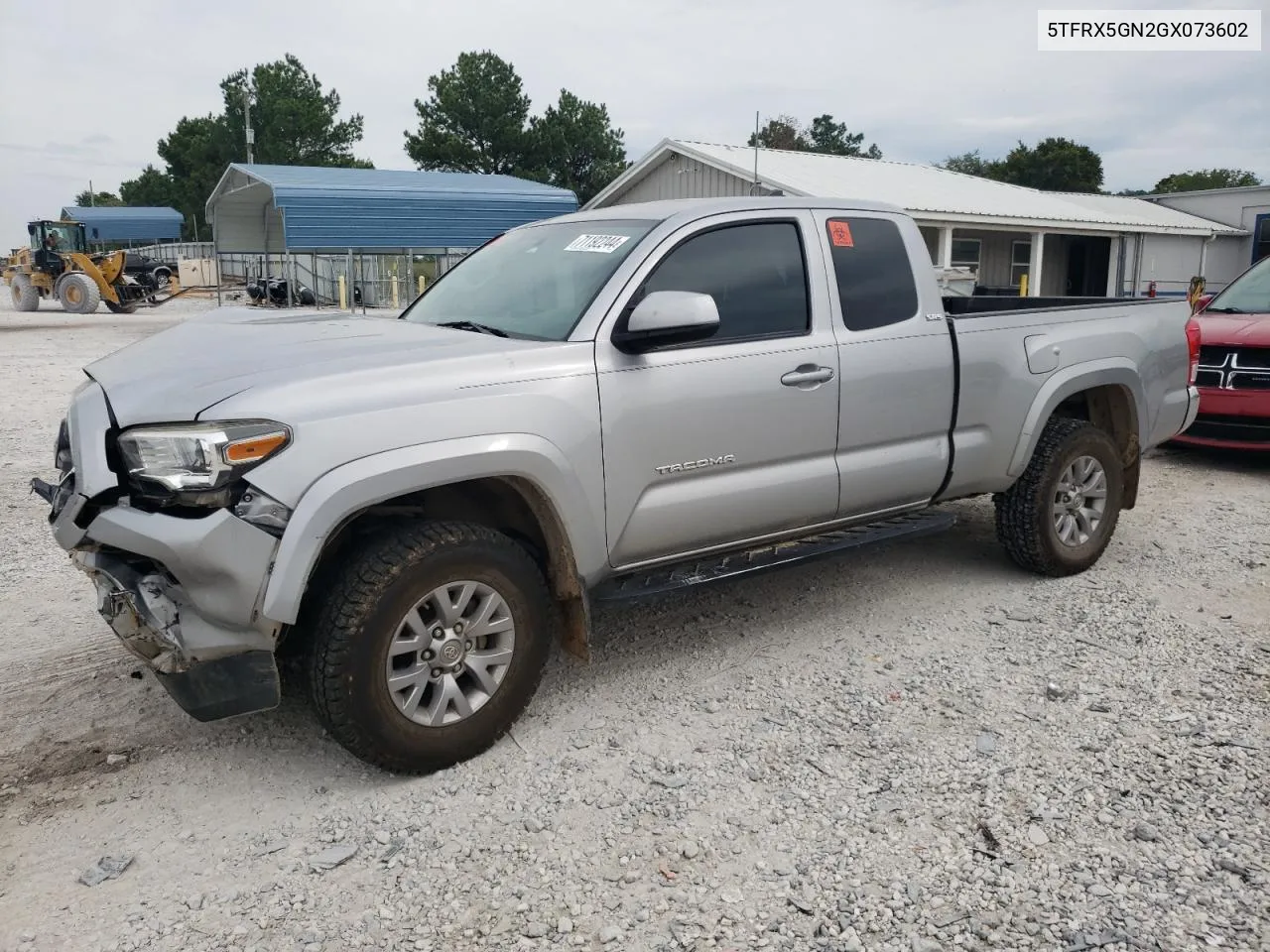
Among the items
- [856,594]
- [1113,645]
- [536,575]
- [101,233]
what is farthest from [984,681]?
[101,233]

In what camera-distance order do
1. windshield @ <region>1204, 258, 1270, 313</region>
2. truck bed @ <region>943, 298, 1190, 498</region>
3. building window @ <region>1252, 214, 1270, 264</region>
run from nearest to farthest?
1. truck bed @ <region>943, 298, 1190, 498</region>
2. windshield @ <region>1204, 258, 1270, 313</region>
3. building window @ <region>1252, 214, 1270, 264</region>

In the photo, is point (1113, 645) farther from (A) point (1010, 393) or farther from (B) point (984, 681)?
(A) point (1010, 393)

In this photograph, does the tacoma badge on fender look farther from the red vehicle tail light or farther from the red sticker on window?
the red vehicle tail light

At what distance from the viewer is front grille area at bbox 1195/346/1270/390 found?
7.51 meters

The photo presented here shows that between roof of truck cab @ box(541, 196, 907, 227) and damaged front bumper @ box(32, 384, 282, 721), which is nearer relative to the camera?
damaged front bumper @ box(32, 384, 282, 721)

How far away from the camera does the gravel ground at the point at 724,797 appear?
268 centimetres

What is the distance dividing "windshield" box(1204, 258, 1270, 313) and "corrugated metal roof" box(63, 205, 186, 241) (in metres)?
69.9

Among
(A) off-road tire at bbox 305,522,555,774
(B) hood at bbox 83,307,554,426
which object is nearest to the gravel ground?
(A) off-road tire at bbox 305,522,555,774

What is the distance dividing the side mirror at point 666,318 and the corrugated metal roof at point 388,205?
2374 centimetres

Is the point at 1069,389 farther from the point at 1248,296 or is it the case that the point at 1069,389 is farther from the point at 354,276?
the point at 354,276

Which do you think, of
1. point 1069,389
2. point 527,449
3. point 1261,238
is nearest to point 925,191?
point 1261,238

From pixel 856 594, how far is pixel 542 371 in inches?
94.7

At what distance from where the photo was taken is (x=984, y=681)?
407cm

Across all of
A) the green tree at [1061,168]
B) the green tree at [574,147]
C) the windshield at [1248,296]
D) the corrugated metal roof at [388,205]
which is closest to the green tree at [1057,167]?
the green tree at [1061,168]
